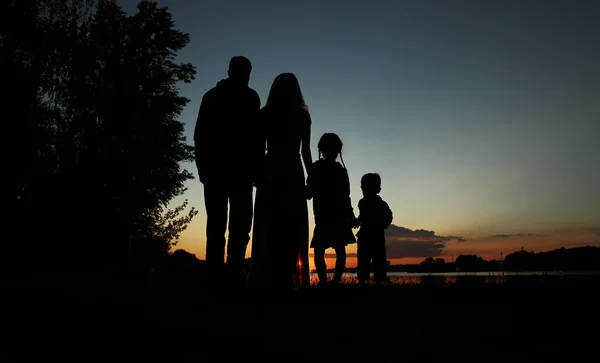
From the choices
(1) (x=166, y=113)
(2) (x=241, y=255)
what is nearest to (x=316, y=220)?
(2) (x=241, y=255)

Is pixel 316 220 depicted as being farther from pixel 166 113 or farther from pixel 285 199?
pixel 166 113

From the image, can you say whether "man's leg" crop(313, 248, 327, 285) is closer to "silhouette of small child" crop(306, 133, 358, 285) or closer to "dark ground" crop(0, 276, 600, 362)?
"silhouette of small child" crop(306, 133, 358, 285)

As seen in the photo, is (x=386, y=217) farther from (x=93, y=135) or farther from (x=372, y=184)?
(x=93, y=135)

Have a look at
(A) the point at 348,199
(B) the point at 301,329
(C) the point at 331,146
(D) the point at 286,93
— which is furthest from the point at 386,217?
(B) the point at 301,329

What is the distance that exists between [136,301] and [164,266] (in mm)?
23408

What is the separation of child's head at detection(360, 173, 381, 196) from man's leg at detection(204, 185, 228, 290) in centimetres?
431

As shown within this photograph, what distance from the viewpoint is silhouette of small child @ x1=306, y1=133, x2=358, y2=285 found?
25.8 ft

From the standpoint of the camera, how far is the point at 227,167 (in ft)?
18.3

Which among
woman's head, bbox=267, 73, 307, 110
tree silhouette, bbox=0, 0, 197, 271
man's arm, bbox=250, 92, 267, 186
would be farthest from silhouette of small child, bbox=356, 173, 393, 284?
tree silhouette, bbox=0, 0, 197, 271

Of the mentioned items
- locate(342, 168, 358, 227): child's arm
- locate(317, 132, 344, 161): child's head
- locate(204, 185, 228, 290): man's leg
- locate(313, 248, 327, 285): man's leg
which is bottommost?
locate(313, 248, 327, 285): man's leg

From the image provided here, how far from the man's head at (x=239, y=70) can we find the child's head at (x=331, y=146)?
2.48 meters

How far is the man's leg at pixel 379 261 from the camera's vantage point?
918 centimetres

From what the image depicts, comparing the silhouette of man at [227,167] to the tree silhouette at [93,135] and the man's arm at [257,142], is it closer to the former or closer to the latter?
the man's arm at [257,142]

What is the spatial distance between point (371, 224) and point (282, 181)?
370cm
